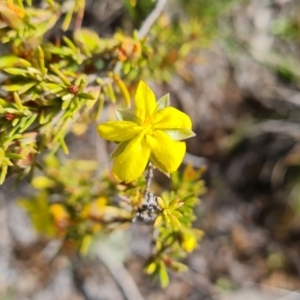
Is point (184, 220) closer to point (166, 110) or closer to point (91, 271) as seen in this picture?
point (166, 110)

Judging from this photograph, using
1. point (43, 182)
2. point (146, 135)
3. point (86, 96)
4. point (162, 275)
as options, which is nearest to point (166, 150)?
point (146, 135)

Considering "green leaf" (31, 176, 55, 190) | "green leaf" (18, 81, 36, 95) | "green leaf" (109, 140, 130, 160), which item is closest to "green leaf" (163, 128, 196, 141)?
"green leaf" (109, 140, 130, 160)

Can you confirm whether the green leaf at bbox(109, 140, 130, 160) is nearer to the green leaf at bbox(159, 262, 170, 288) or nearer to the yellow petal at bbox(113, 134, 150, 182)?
the yellow petal at bbox(113, 134, 150, 182)

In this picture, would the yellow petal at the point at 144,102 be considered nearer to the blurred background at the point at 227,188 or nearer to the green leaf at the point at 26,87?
the green leaf at the point at 26,87

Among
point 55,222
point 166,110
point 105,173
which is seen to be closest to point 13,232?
point 55,222

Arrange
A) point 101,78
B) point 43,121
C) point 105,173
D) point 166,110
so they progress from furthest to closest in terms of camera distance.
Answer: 1. point 105,173
2. point 101,78
3. point 43,121
4. point 166,110

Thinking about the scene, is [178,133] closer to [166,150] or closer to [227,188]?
[166,150]

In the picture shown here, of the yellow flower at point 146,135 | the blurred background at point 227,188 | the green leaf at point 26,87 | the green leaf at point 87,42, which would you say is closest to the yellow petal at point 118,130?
the yellow flower at point 146,135
